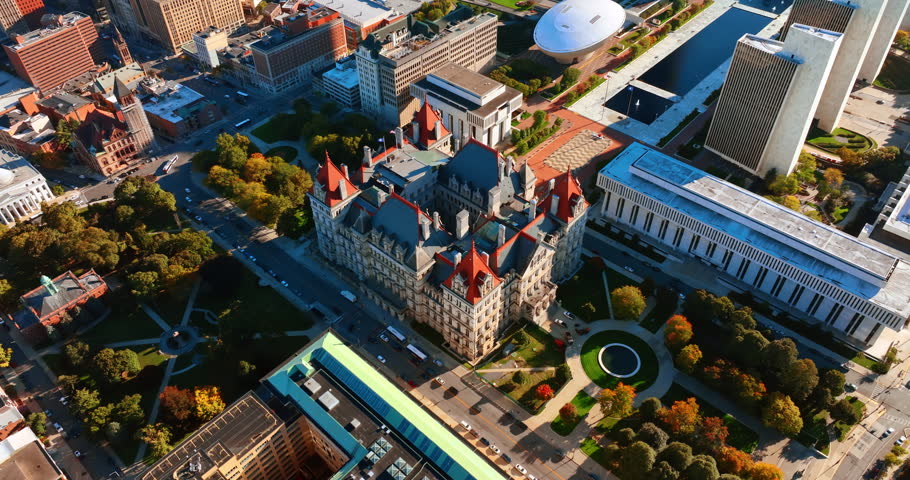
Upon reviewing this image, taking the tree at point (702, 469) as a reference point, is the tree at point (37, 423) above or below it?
below

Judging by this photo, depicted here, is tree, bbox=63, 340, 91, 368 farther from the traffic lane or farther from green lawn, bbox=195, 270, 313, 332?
the traffic lane

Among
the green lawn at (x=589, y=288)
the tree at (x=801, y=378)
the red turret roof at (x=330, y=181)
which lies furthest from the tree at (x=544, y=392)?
the red turret roof at (x=330, y=181)

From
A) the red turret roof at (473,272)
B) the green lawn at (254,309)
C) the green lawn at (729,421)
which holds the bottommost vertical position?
the green lawn at (729,421)

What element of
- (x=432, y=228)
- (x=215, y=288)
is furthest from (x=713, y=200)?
(x=215, y=288)

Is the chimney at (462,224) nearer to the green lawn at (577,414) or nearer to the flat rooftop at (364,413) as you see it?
the flat rooftop at (364,413)

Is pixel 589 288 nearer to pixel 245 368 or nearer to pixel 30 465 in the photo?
pixel 245 368

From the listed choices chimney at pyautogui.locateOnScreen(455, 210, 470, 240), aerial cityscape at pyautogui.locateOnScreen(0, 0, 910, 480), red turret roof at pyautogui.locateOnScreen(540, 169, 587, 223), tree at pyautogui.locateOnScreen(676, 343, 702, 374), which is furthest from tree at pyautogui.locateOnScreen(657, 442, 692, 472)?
chimney at pyautogui.locateOnScreen(455, 210, 470, 240)

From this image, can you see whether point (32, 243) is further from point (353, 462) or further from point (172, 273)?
point (353, 462)
